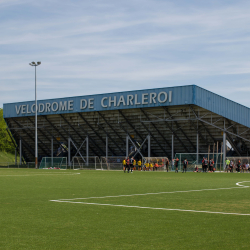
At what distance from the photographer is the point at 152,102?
5659 cm

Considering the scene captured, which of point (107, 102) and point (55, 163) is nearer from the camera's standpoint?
point (107, 102)

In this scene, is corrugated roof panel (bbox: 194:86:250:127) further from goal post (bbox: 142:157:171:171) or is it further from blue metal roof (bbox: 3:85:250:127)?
goal post (bbox: 142:157:171:171)

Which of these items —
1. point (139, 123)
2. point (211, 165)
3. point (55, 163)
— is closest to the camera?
point (211, 165)

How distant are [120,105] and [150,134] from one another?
251 inches

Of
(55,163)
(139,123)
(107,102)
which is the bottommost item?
(55,163)

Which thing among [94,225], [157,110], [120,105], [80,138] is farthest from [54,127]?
[94,225]

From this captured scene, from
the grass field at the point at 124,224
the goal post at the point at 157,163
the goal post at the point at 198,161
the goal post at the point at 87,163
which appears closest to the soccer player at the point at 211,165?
the goal post at the point at 198,161

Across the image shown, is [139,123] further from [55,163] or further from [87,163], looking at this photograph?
[55,163]

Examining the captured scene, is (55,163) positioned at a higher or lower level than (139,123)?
lower

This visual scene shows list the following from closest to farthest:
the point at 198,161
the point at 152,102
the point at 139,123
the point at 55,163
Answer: the point at 152,102, the point at 198,161, the point at 139,123, the point at 55,163

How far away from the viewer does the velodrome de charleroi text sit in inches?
2206

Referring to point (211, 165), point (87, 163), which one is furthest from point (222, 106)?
point (87, 163)

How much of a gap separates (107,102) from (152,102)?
747cm

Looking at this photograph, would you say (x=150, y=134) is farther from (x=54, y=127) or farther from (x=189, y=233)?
(x=189, y=233)
